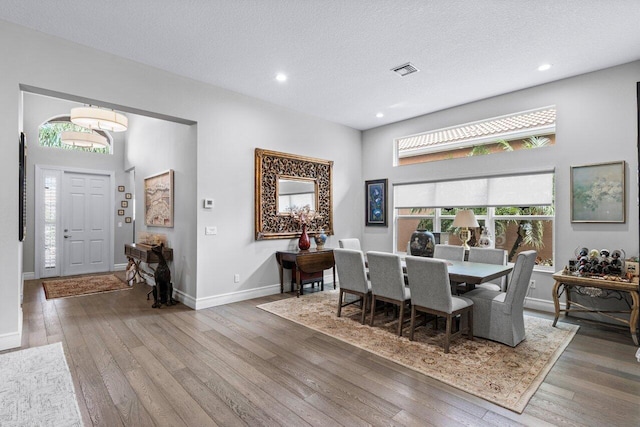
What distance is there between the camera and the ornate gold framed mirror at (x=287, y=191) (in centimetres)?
491

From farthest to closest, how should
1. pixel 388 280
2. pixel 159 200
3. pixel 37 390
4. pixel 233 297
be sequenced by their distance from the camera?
1. pixel 159 200
2. pixel 233 297
3. pixel 388 280
4. pixel 37 390

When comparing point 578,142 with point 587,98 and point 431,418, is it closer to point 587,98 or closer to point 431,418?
point 587,98

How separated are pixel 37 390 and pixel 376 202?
17.1ft

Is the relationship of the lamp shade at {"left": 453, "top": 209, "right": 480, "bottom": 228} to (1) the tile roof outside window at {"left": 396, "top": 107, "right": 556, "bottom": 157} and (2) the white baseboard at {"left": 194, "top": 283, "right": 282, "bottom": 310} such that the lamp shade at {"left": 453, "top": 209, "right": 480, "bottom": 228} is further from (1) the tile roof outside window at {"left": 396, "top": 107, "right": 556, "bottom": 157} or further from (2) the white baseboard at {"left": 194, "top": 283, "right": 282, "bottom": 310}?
(2) the white baseboard at {"left": 194, "top": 283, "right": 282, "bottom": 310}

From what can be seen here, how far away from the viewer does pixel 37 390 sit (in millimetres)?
2268

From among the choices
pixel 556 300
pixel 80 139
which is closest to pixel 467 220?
pixel 556 300

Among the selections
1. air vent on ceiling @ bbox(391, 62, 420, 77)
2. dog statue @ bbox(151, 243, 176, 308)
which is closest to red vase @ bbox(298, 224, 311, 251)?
dog statue @ bbox(151, 243, 176, 308)

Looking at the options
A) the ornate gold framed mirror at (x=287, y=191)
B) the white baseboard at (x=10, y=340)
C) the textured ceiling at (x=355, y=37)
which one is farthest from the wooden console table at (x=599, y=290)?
the white baseboard at (x=10, y=340)

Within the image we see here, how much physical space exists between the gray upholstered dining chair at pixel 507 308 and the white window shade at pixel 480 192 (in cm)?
169

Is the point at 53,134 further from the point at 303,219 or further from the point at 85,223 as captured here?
the point at 303,219

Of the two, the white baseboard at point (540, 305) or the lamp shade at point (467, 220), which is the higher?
the lamp shade at point (467, 220)

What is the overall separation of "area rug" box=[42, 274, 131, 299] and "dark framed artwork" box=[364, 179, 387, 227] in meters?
4.52

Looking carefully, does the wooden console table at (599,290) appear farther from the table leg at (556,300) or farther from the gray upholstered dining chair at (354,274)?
the gray upholstered dining chair at (354,274)

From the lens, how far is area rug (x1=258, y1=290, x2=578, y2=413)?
231 centimetres
